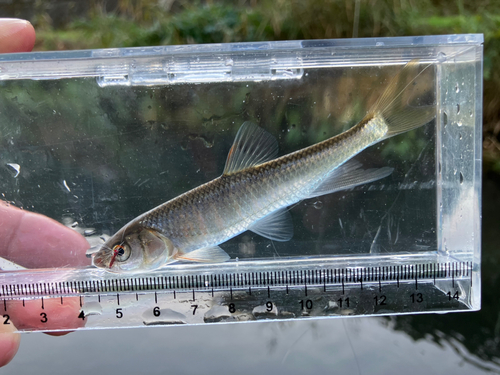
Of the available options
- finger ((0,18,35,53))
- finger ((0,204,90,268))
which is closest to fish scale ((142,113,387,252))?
finger ((0,204,90,268))

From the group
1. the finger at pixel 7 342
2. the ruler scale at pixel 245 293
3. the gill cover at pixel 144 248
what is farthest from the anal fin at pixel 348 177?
the finger at pixel 7 342

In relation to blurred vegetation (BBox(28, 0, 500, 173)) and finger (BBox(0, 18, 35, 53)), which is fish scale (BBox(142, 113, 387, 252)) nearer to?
finger (BBox(0, 18, 35, 53))

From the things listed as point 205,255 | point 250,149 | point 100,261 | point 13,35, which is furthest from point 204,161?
point 13,35

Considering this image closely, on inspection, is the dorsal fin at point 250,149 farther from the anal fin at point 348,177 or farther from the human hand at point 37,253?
the human hand at point 37,253

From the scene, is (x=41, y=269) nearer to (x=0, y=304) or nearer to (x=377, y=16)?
(x=0, y=304)

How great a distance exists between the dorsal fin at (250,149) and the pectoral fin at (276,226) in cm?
18

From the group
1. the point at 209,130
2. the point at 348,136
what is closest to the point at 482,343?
the point at 348,136

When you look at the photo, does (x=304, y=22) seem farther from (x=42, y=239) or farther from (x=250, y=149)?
(x=42, y=239)

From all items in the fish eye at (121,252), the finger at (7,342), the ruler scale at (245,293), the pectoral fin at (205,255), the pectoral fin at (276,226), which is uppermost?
the pectoral fin at (276,226)

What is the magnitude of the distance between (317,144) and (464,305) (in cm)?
74

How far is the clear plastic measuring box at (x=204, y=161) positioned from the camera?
1144 millimetres

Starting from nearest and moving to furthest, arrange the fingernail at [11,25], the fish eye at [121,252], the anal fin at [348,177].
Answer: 1. the fish eye at [121,252]
2. the anal fin at [348,177]
3. the fingernail at [11,25]

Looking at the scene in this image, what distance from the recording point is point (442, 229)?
120 cm

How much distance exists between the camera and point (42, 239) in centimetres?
117
